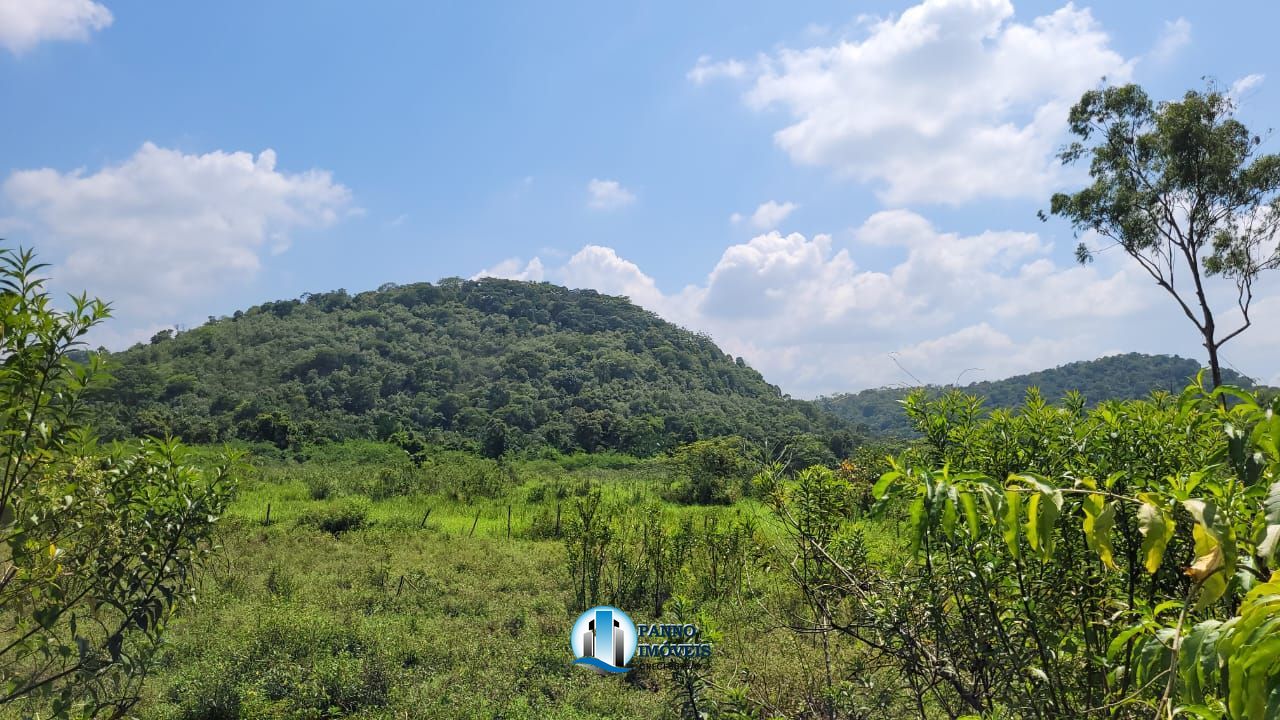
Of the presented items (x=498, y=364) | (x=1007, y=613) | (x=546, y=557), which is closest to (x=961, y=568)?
(x=1007, y=613)

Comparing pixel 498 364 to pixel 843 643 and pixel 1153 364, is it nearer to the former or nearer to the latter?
pixel 843 643

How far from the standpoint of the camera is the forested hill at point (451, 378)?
1319 inches

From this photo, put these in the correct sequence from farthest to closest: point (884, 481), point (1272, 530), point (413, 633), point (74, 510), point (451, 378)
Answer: point (451, 378) → point (413, 633) → point (74, 510) → point (884, 481) → point (1272, 530)

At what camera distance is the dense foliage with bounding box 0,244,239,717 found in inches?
71.1

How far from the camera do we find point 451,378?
151 ft

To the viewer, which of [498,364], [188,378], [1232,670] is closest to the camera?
[1232,670]

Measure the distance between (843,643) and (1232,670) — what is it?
5.00 m

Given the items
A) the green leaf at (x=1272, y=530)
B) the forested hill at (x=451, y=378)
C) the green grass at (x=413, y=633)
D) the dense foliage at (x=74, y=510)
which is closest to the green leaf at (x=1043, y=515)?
the green leaf at (x=1272, y=530)

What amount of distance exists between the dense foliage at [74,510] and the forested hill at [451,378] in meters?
21.2

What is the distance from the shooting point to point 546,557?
988 cm

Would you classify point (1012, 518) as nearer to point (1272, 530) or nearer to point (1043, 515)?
point (1043, 515)

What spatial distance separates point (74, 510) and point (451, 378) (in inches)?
1788

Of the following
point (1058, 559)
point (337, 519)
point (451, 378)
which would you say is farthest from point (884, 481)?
point (451, 378)

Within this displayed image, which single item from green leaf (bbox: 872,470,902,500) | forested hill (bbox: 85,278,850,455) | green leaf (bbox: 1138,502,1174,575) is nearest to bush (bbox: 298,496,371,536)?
green leaf (bbox: 872,470,902,500)
